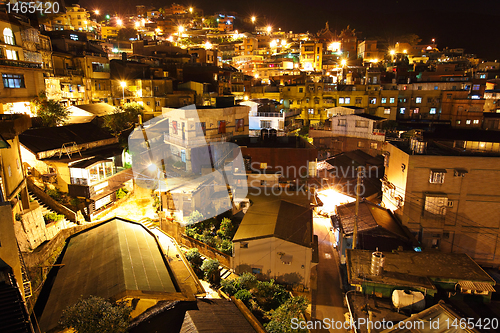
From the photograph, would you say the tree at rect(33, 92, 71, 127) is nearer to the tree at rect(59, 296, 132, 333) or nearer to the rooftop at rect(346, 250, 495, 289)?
the tree at rect(59, 296, 132, 333)

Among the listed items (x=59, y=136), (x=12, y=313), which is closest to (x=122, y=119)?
(x=59, y=136)

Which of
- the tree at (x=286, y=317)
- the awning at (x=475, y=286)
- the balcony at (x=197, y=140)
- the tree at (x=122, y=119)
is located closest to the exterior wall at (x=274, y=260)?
the tree at (x=286, y=317)

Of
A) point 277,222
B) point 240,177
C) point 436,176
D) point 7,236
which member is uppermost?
point 7,236

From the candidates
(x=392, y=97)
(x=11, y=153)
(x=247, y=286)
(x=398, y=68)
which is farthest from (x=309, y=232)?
(x=398, y=68)

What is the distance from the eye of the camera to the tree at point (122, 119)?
2381cm

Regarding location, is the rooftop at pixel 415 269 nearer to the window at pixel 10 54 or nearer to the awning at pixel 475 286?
the awning at pixel 475 286

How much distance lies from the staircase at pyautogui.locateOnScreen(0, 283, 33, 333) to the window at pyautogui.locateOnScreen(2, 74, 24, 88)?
16.4m

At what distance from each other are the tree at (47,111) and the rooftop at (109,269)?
13097 millimetres

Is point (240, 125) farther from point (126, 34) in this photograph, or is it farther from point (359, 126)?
point (126, 34)

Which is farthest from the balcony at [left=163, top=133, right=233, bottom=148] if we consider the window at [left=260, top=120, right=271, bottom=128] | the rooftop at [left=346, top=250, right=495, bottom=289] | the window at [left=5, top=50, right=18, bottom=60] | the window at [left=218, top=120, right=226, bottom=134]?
the rooftop at [left=346, top=250, right=495, bottom=289]

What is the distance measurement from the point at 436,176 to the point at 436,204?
1.66 m

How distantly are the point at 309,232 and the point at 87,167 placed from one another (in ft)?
42.8

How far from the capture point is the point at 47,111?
2128 centimetres

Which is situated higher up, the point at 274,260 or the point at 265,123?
the point at 265,123
